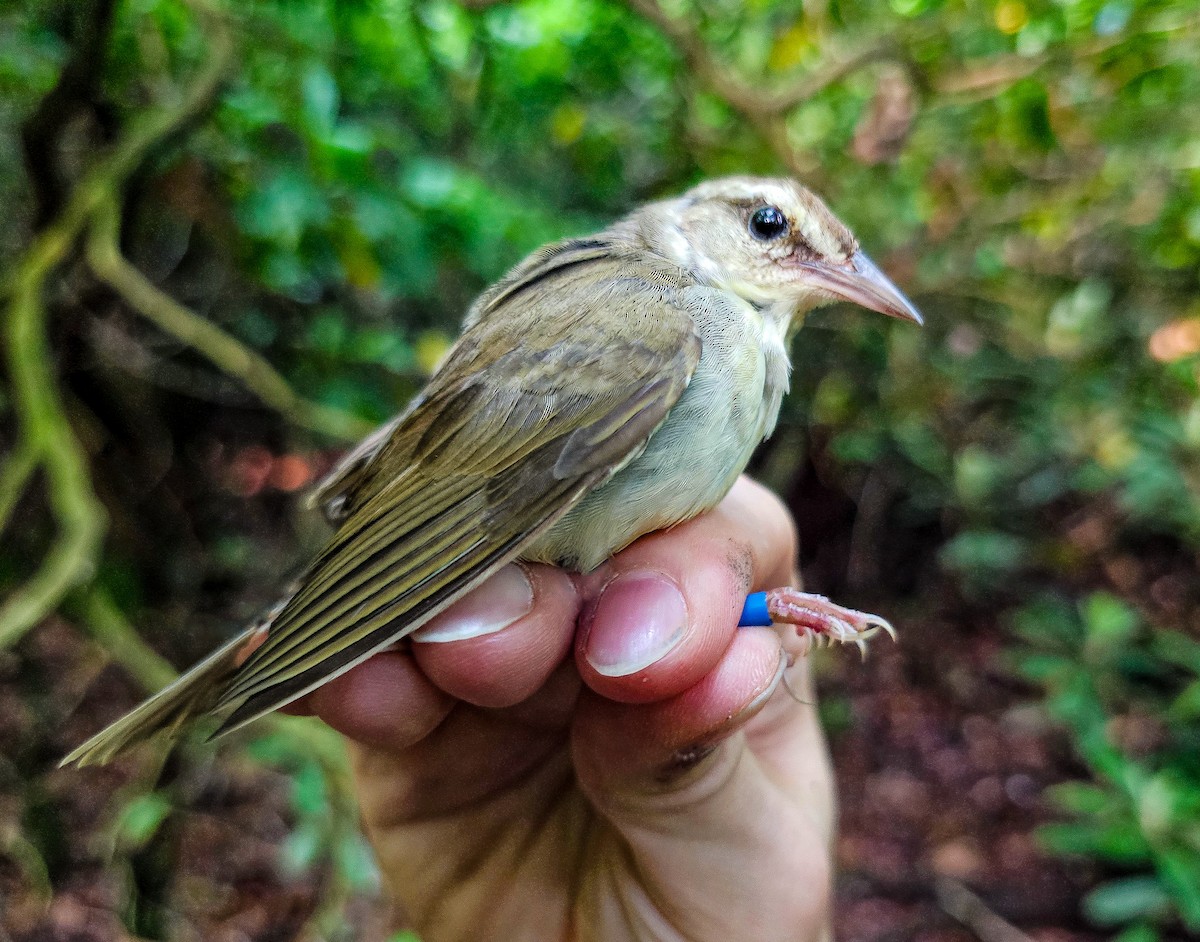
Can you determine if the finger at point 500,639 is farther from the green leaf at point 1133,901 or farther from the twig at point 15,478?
the green leaf at point 1133,901

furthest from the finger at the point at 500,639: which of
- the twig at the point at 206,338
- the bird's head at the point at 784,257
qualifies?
the twig at the point at 206,338

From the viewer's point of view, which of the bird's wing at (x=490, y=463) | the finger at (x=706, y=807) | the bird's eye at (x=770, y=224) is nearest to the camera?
the bird's wing at (x=490, y=463)

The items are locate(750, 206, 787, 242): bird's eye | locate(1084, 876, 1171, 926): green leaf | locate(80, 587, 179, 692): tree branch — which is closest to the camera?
locate(750, 206, 787, 242): bird's eye

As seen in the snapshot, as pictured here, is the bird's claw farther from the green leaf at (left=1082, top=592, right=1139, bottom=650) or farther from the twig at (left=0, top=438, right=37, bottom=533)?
the twig at (left=0, top=438, right=37, bottom=533)

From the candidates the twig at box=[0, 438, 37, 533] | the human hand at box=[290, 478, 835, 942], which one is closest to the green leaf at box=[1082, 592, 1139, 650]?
the human hand at box=[290, 478, 835, 942]

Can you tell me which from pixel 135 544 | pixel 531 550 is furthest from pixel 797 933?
pixel 135 544

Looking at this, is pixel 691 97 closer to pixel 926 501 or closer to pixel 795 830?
pixel 926 501
